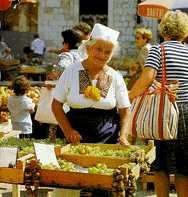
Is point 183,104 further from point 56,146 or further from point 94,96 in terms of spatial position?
point 56,146

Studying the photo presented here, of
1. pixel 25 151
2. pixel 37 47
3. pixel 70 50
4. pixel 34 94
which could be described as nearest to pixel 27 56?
pixel 37 47

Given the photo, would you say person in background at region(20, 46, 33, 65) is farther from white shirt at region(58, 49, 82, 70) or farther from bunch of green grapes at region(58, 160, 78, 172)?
bunch of green grapes at region(58, 160, 78, 172)

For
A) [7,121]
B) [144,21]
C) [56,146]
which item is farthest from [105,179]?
[144,21]

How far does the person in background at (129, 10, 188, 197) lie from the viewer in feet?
16.3

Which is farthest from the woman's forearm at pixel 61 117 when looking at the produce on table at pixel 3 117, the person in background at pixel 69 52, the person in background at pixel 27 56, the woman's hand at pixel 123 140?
the person in background at pixel 27 56

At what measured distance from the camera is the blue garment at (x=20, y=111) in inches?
313

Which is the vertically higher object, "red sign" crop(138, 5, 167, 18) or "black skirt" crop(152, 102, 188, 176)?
"red sign" crop(138, 5, 167, 18)

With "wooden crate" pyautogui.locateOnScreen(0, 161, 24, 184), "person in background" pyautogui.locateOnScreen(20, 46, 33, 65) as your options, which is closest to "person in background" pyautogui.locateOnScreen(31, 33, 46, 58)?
"person in background" pyautogui.locateOnScreen(20, 46, 33, 65)

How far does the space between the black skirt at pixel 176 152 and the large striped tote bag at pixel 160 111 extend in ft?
0.21

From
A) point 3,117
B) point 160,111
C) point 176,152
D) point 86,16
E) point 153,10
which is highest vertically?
point 153,10

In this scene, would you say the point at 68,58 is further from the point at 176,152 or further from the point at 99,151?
the point at 99,151

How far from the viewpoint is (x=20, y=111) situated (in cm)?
796

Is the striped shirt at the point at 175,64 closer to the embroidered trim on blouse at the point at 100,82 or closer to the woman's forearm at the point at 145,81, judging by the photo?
the woman's forearm at the point at 145,81

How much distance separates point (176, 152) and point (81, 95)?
3.32 feet
